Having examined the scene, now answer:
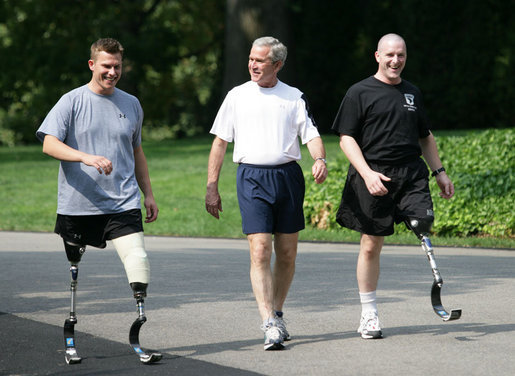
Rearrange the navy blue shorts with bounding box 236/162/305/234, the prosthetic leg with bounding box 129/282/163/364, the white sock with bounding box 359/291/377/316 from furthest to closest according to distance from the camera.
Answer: the white sock with bounding box 359/291/377/316 < the navy blue shorts with bounding box 236/162/305/234 < the prosthetic leg with bounding box 129/282/163/364

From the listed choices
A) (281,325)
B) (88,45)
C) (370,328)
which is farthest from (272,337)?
(88,45)

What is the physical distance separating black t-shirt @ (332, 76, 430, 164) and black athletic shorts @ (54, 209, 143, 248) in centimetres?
145

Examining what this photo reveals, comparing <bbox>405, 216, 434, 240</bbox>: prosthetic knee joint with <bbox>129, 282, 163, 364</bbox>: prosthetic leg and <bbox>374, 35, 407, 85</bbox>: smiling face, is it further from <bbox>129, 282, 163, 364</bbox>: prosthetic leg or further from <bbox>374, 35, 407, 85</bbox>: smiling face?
<bbox>129, 282, 163, 364</bbox>: prosthetic leg

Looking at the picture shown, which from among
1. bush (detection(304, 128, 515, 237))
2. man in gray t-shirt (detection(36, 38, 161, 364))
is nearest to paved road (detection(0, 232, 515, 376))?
man in gray t-shirt (detection(36, 38, 161, 364))

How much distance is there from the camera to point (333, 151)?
19.8m

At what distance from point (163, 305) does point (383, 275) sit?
7.59ft

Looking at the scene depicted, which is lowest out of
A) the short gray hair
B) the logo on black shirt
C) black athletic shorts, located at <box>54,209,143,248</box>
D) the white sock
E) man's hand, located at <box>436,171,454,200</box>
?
the white sock

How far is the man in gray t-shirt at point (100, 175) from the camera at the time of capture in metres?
5.42

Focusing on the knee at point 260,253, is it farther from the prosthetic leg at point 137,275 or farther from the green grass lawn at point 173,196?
the green grass lawn at point 173,196

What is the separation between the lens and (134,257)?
543cm

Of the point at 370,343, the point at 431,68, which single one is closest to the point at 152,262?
the point at 370,343

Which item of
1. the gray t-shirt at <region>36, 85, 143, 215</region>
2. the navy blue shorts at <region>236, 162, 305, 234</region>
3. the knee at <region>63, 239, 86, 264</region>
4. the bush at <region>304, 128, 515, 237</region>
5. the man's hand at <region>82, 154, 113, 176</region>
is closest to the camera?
the man's hand at <region>82, 154, 113, 176</region>

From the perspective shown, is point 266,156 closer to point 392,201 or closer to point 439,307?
point 392,201

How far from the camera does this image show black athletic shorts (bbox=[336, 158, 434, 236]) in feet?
19.9
